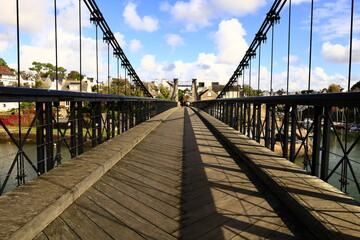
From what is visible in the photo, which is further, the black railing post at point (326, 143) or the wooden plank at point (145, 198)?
the black railing post at point (326, 143)

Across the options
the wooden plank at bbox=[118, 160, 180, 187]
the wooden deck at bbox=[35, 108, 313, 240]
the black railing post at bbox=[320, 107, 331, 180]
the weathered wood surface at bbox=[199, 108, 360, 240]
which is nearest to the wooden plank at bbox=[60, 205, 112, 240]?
the wooden deck at bbox=[35, 108, 313, 240]

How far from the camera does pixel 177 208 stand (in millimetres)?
2342

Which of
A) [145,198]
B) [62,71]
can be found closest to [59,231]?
[145,198]

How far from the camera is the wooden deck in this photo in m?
1.88

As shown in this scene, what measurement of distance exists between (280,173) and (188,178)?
1040 mm

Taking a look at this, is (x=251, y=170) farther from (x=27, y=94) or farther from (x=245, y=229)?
(x=27, y=94)

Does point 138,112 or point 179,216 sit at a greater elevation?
point 138,112

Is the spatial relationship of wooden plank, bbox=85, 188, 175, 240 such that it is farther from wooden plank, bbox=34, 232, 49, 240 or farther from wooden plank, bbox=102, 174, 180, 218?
wooden plank, bbox=34, 232, 49, 240

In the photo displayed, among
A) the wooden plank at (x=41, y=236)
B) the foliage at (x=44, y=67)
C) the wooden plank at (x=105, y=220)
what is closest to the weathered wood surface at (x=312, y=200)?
the wooden plank at (x=105, y=220)

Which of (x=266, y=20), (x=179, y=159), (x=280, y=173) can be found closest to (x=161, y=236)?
(x=280, y=173)

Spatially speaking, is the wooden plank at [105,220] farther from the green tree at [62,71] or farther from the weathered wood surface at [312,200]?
the green tree at [62,71]

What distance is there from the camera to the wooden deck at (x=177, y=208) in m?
1.88

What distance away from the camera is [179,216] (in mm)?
2182

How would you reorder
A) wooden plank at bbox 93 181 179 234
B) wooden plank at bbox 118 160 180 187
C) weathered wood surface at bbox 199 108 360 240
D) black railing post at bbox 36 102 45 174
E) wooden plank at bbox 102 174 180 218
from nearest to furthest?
weathered wood surface at bbox 199 108 360 240, wooden plank at bbox 93 181 179 234, wooden plank at bbox 102 174 180 218, black railing post at bbox 36 102 45 174, wooden plank at bbox 118 160 180 187
